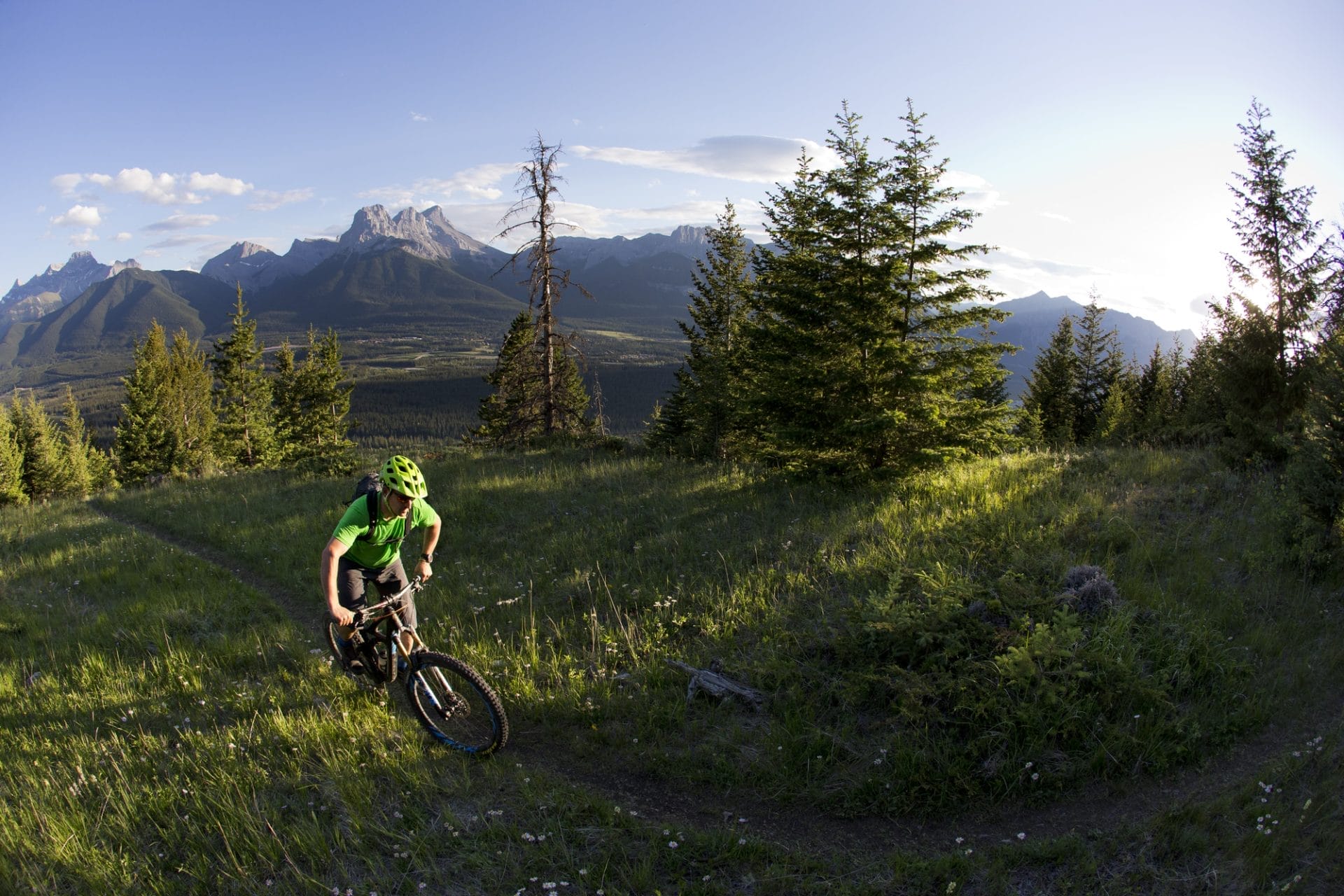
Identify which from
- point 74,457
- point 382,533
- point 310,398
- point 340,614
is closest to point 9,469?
point 74,457

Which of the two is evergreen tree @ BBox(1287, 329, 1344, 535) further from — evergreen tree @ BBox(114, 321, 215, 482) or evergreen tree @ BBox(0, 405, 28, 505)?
evergreen tree @ BBox(0, 405, 28, 505)

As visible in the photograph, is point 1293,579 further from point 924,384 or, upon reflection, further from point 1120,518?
point 924,384

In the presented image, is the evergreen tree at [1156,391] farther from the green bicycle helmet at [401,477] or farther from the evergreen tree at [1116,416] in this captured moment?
the green bicycle helmet at [401,477]

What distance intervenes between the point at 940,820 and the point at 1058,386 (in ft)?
156

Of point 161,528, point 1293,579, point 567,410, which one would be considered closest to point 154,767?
point 1293,579

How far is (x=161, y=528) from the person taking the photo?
48.9ft

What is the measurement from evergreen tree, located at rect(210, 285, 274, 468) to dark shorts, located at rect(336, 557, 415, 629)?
43.0 m

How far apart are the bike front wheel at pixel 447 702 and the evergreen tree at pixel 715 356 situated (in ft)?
41.0

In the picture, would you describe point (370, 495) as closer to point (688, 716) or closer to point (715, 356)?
point (688, 716)

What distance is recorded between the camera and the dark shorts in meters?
5.79

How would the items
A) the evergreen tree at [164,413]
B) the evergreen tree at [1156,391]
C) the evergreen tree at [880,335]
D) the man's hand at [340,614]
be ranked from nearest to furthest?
the man's hand at [340,614] → the evergreen tree at [880,335] → the evergreen tree at [1156,391] → the evergreen tree at [164,413]

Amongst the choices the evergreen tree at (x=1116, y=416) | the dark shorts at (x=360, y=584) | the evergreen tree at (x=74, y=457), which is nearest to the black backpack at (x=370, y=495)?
the dark shorts at (x=360, y=584)

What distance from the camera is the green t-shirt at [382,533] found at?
551 centimetres

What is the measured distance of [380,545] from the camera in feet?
19.4
